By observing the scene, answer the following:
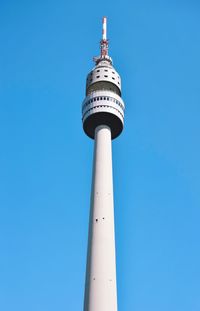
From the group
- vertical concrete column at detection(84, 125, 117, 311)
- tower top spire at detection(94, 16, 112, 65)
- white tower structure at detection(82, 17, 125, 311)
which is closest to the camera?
vertical concrete column at detection(84, 125, 117, 311)

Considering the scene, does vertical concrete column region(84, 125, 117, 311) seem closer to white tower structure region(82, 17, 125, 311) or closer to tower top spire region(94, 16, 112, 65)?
white tower structure region(82, 17, 125, 311)

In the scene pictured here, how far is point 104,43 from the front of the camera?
80875mm

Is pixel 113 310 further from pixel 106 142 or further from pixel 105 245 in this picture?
pixel 106 142

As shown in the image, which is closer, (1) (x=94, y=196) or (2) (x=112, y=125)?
(1) (x=94, y=196)

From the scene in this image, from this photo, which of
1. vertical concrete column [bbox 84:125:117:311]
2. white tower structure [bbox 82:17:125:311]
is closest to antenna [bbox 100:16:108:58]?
white tower structure [bbox 82:17:125:311]

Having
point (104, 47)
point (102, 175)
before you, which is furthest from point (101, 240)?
point (104, 47)

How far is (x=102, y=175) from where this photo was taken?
58.8m

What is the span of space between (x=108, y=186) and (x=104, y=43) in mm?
37043

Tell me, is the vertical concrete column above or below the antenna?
below

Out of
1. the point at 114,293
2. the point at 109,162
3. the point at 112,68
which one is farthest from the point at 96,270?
the point at 112,68

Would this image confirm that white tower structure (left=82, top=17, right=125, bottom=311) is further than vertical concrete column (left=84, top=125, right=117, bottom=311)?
Yes

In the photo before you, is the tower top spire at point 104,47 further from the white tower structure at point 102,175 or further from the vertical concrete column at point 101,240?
the vertical concrete column at point 101,240

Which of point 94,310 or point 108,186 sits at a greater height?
point 108,186

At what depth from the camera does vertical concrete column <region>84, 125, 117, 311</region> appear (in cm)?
4609
